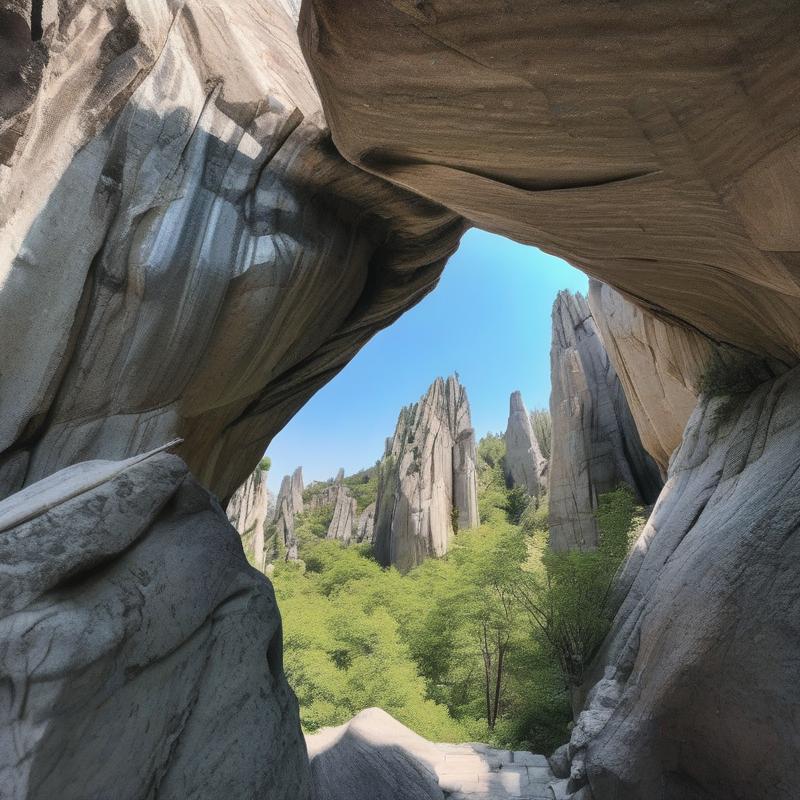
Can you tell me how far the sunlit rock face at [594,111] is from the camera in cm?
191

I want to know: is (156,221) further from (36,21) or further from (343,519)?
(343,519)

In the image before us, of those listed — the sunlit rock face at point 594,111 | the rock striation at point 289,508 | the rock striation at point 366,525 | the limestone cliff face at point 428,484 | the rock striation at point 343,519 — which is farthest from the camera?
the rock striation at point 343,519

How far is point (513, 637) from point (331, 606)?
185 inches

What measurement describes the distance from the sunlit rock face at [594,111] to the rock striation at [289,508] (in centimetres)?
2728

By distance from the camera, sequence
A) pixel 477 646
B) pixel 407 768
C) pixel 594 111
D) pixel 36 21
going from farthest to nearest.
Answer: pixel 477 646
pixel 407 768
pixel 36 21
pixel 594 111

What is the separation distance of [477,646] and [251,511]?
1040 cm

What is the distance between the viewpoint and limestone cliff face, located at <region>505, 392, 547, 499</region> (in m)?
28.1

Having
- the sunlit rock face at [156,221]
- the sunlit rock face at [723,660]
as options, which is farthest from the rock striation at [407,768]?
the sunlit rock face at [156,221]

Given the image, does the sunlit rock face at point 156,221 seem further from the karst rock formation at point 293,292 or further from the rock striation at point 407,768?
Result: the rock striation at point 407,768

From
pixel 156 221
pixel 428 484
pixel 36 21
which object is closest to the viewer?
pixel 36 21

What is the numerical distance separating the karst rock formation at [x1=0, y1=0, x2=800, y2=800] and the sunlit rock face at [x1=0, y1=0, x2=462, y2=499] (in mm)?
27

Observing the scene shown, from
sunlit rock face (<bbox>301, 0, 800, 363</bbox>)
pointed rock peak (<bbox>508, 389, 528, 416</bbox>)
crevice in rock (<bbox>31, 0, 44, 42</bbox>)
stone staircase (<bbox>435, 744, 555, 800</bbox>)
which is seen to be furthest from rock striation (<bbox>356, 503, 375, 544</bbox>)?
sunlit rock face (<bbox>301, 0, 800, 363</bbox>)

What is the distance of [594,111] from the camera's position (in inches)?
91.4

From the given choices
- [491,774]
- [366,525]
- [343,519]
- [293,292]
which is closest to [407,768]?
[491,774]
